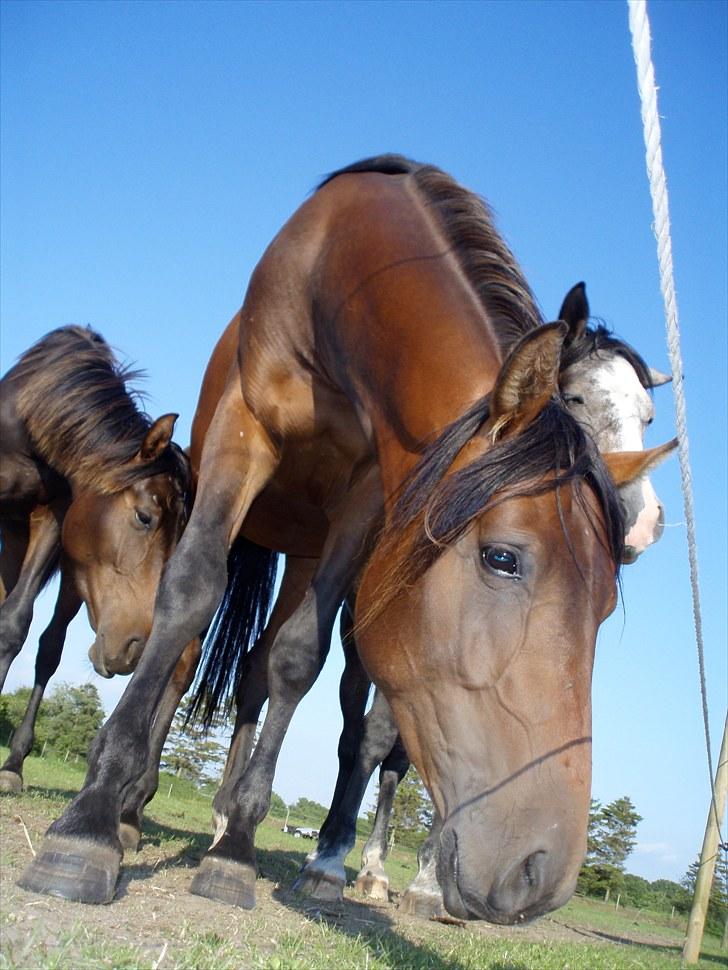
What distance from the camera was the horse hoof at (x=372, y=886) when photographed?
16.9 feet

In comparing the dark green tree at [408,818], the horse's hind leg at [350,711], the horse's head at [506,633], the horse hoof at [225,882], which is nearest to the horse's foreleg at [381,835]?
the horse's hind leg at [350,711]

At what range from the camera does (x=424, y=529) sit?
2.72 m

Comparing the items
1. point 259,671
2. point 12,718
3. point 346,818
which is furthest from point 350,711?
point 12,718

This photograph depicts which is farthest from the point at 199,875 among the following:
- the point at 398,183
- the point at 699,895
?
the point at 699,895

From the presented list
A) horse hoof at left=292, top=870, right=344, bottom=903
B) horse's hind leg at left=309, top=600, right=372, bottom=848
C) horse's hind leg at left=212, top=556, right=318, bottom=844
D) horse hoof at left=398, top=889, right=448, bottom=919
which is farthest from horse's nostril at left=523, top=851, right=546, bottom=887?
horse's hind leg at left=212, top=556, right=318, bottom=844

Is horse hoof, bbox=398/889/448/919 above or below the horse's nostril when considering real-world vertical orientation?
below

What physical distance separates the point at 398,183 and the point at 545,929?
502cm

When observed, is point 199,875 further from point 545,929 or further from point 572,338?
point 545,929

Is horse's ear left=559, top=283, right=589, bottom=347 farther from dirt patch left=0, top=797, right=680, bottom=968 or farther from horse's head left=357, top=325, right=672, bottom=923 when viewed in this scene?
dirt patch left=0, top=797, right=680, bottom=968

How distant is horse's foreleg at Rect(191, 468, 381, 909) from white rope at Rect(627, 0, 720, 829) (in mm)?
1785

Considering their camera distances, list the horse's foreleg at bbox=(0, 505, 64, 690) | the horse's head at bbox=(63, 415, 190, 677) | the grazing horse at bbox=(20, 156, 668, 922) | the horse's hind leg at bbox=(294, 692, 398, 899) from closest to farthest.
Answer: the grazing horse at bbox=(20, 156, 668, 922), the horse's hind leg at bbox=(294, 692, 398, 899), the horse's foreleg at bbox=(0, 505, 64, 690), the horse's head at bbox=(63, 415, 190, 677)

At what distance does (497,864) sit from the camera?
219 cm

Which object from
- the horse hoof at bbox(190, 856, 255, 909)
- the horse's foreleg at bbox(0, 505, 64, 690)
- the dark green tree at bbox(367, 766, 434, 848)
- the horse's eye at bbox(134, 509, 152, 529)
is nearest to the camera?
the horse hoof at bbox(190, 856, 255, 909)

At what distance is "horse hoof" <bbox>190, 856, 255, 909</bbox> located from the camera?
328 cm
